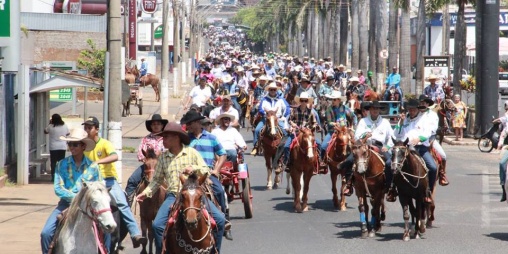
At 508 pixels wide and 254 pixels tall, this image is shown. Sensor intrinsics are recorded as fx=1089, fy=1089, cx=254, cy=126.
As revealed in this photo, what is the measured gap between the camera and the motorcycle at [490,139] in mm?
30844

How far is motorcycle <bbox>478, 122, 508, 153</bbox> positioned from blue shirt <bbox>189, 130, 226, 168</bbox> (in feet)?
59.9

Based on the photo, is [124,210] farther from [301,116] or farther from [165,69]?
[165,69]

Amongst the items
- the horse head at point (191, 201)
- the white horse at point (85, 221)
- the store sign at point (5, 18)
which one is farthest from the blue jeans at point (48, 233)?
the store sign at point (5, 18)

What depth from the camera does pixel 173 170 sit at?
1151 centimetres

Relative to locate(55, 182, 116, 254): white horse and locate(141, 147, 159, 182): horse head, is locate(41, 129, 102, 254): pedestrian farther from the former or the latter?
locate(141, 147, 159, 182): horse head

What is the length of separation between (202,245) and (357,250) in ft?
15.6

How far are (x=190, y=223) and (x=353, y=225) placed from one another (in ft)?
24.9

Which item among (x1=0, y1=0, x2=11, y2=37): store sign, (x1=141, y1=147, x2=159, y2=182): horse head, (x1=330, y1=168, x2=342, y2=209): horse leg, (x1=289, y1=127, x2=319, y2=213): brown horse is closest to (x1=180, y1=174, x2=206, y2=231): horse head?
(x1=141, y1=147, x2=159, y2=182): horse head

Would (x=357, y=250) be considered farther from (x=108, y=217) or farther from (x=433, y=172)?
(x=108, y=217)

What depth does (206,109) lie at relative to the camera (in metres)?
25.0

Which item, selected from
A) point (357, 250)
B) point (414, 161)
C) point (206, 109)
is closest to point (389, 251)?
point (357, 250)

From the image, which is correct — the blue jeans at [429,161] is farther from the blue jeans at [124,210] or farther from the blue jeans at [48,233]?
the blue jeans at [48,233]

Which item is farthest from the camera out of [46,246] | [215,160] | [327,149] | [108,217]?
[327,149]

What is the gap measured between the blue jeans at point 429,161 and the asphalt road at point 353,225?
33.0 inches
